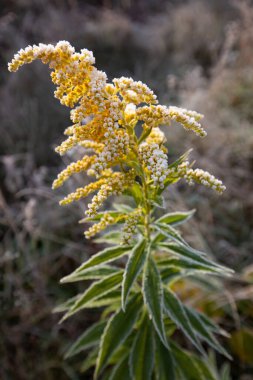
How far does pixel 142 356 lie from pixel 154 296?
401 mm

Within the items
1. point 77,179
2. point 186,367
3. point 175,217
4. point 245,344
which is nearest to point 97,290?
point 175,217

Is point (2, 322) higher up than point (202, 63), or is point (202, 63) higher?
point (202, 63)

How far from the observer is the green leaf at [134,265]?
1574 millimetres

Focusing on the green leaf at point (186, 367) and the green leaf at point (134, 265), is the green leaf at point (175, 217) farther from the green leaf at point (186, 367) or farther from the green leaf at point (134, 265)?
the green leaf at point (186, 367)

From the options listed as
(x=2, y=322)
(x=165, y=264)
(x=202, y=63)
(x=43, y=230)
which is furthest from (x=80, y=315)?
(x=202, y=63)

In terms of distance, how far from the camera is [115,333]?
1833mm

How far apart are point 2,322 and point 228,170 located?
259cm

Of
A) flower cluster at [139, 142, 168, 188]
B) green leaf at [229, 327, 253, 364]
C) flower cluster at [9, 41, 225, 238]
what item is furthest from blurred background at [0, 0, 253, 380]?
flower cluster at [139, 142, 168, 188]

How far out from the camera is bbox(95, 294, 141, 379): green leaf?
1.81m

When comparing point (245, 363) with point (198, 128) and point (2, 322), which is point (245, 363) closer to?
point (2, 322)

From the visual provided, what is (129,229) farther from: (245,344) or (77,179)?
(77,179)

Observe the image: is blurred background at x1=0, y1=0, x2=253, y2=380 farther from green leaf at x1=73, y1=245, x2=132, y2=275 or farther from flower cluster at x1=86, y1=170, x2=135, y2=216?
flower cluster at x1=86, y1=170, x2=135, y2=216

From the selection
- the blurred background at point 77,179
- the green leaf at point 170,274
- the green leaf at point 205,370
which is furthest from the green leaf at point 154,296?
the blurred background at point 77,179

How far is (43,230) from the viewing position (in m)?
3.88
